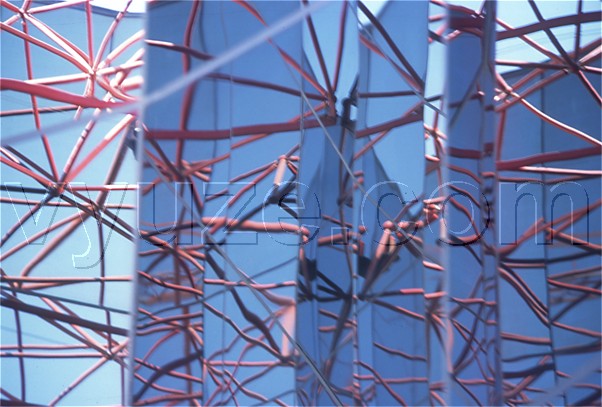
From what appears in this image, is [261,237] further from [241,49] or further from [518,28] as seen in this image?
[518,28]

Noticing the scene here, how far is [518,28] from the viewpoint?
1.93m

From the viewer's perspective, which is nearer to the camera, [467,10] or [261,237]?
[467,10]

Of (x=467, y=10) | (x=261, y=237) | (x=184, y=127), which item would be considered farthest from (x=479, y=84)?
(x=184, y=127)

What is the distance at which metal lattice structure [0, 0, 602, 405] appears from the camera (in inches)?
68.2

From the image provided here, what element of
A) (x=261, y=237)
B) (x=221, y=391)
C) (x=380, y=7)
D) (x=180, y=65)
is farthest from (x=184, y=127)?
(x=221, y=391)

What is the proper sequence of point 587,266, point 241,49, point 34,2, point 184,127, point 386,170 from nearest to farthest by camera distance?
point 241,49 → point 587,266 → point 386,170 → point 184,127 → point 34,2

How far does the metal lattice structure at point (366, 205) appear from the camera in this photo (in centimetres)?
173

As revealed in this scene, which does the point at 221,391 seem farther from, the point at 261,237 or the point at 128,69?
the point at 128,69

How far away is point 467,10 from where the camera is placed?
5.96 ft

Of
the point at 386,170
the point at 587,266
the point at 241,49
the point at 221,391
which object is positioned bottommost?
the point at 221,391

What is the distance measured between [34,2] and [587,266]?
289 centimetres

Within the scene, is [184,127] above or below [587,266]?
above

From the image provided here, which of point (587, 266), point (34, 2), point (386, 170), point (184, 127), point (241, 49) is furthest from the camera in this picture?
point (34, 2)

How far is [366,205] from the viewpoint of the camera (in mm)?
1875
